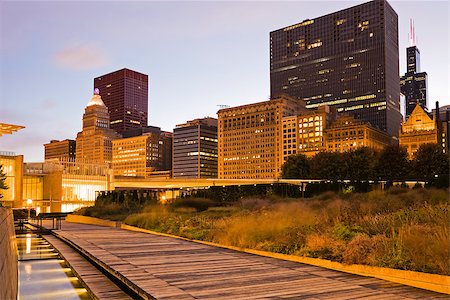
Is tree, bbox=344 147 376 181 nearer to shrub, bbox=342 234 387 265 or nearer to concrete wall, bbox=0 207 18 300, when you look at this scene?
shrub, bbox=342 234 387 265

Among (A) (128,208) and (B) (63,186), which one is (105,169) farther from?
(A) (128,208)

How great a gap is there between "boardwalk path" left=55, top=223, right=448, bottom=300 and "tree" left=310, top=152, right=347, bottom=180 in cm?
8052

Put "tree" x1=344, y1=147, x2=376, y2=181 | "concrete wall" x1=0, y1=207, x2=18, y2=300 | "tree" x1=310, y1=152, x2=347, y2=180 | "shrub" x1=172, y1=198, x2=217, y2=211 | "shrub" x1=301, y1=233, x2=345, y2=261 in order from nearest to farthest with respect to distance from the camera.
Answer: "concrete wall" x1=0, y1=207, x2=18, y2=300 < "shrub" x1=301, y1=233, x2=345, y2=261 < "shrub" x1=172, y1=198, x2=217, y2=211 < "tree" x1=344, y1=147, x2=376, y2=181 < "tree" x1=310, y1=152, x2=347, y2=180

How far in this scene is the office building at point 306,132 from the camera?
17925 cm

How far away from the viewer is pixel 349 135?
173 meters

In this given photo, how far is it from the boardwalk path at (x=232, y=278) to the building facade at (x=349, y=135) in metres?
164

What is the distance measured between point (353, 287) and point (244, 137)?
190948 mm

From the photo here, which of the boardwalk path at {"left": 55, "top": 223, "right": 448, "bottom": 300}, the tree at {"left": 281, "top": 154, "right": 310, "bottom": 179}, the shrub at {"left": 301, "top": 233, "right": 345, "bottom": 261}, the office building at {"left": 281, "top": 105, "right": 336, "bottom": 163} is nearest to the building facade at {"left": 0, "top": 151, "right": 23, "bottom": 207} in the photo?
the tree at {"left": 281, "top": 154, "right": 310, "bottom": 179}

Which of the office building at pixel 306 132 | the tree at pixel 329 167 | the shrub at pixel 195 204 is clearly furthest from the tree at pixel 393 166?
the office building at pixel 306 132

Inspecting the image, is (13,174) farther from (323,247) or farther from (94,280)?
(323,247)

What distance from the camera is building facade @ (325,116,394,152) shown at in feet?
564

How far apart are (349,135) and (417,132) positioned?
94.8 ft

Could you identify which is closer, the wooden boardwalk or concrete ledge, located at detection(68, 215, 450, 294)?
concrete ledge, located at detection(68, 215, 450, 294)

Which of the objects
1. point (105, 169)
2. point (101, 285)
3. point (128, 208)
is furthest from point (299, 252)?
point (105, 169)
